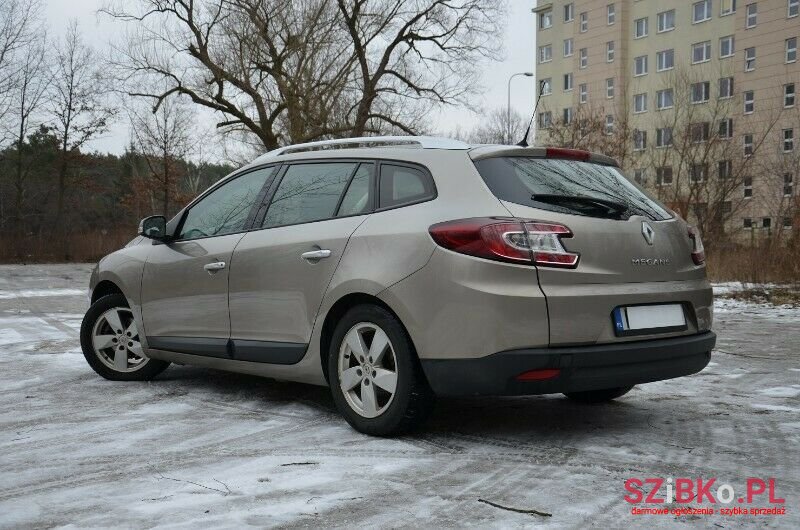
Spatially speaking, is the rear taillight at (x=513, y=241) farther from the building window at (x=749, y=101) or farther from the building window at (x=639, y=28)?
the building window at (x=639, y=28)

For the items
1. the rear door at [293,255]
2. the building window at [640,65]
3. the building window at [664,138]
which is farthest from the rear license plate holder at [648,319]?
the building window at [640,65]

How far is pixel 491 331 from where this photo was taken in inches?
156

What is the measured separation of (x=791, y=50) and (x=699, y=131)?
23.9 meters

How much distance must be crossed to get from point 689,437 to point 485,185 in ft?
5.72

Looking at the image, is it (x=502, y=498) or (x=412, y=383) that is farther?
(x=412, y=383)

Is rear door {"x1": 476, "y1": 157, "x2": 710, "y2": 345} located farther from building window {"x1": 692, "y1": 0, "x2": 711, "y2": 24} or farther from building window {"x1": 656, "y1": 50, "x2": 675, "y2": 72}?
building window {"x1": 656, "y1": 50, "x2": 675, "y2": 72}

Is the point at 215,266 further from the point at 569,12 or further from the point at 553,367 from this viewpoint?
the point at 569,12

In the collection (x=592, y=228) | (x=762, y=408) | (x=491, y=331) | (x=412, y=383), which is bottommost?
(x=762, y=408)

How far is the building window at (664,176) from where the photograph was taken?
1033 inches

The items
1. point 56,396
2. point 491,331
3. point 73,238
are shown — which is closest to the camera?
point 491,331

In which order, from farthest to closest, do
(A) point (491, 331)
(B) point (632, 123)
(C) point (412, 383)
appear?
(B) point (632, 123) → (C) point (412, 383) → (A) point (491, 331)

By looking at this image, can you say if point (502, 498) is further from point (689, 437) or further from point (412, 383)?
point (689, 437)

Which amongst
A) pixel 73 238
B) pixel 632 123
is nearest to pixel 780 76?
pixel 632 123

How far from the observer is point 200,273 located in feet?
18.5
